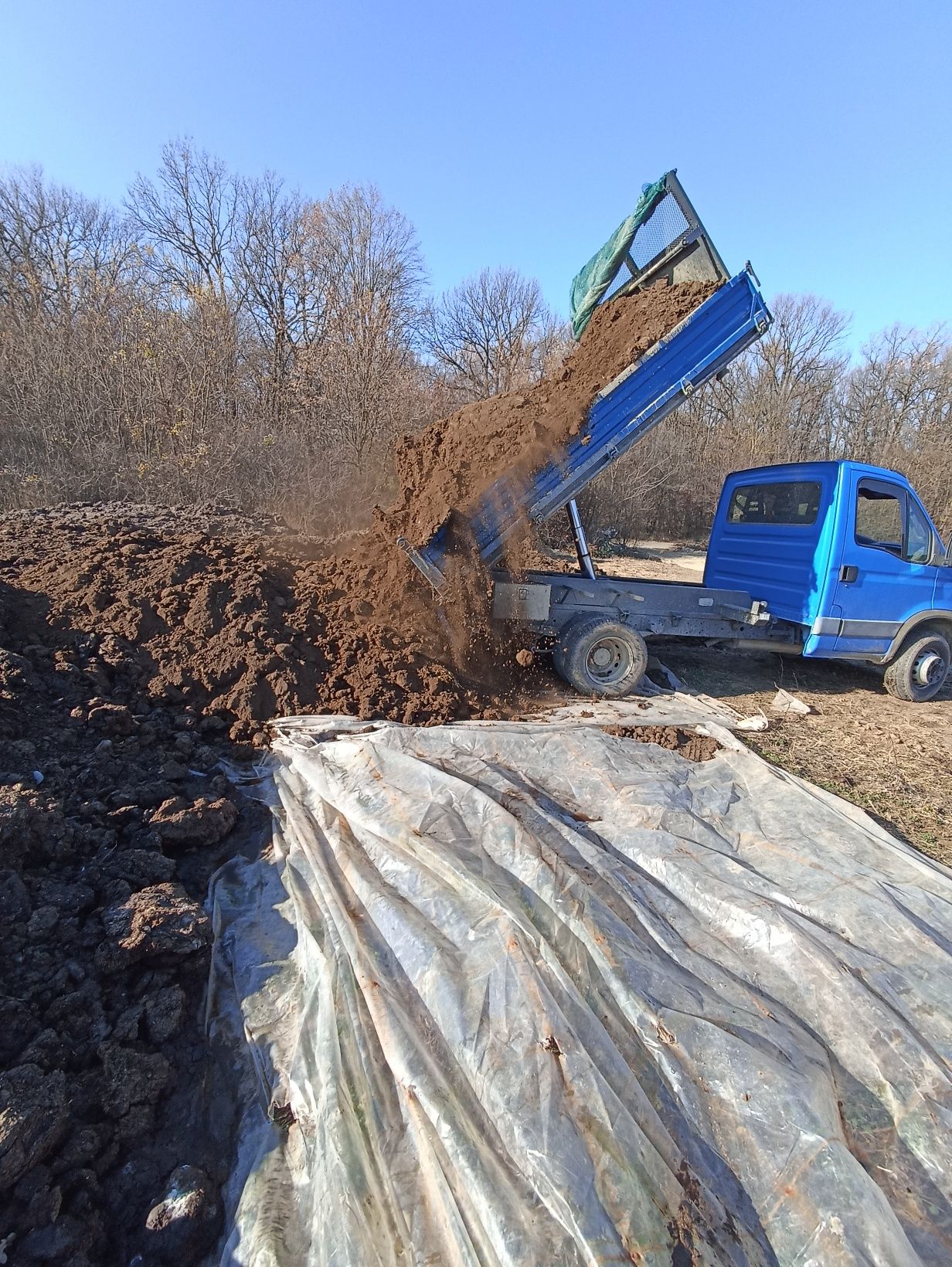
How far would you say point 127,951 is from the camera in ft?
8.09

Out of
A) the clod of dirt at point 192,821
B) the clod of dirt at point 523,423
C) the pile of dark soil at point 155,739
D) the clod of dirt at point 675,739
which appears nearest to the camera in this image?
the pile of dark soil at point 155,739

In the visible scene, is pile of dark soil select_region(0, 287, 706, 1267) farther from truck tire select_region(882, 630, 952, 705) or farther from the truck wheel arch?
truck tire select_region(882, 630, 952, 705)

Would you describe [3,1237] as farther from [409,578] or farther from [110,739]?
[409,578]

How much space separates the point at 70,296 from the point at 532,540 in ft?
51.1

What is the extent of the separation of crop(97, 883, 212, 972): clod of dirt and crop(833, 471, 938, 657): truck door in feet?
21.1

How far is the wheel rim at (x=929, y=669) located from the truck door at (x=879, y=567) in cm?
56

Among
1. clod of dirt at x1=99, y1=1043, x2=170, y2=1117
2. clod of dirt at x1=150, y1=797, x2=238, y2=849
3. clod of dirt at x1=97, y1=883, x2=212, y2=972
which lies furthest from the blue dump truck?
clod of dirt at x1=99, y1=1043, x2=170, y2=1117

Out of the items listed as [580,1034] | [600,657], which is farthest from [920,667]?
[580,1034]

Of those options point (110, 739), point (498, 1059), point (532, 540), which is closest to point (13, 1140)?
point (498, 1059)

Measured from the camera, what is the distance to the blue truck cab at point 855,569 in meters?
6.37

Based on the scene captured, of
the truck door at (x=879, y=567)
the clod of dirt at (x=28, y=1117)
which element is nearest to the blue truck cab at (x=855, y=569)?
the truck door at (x=879, y=567)

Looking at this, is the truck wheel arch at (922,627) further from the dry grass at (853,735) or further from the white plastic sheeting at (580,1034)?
the white plastic sheeting at (580,1034)

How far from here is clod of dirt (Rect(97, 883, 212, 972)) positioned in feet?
8.10

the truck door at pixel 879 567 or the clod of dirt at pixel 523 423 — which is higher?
the clod of dirt at pixel 523 423
